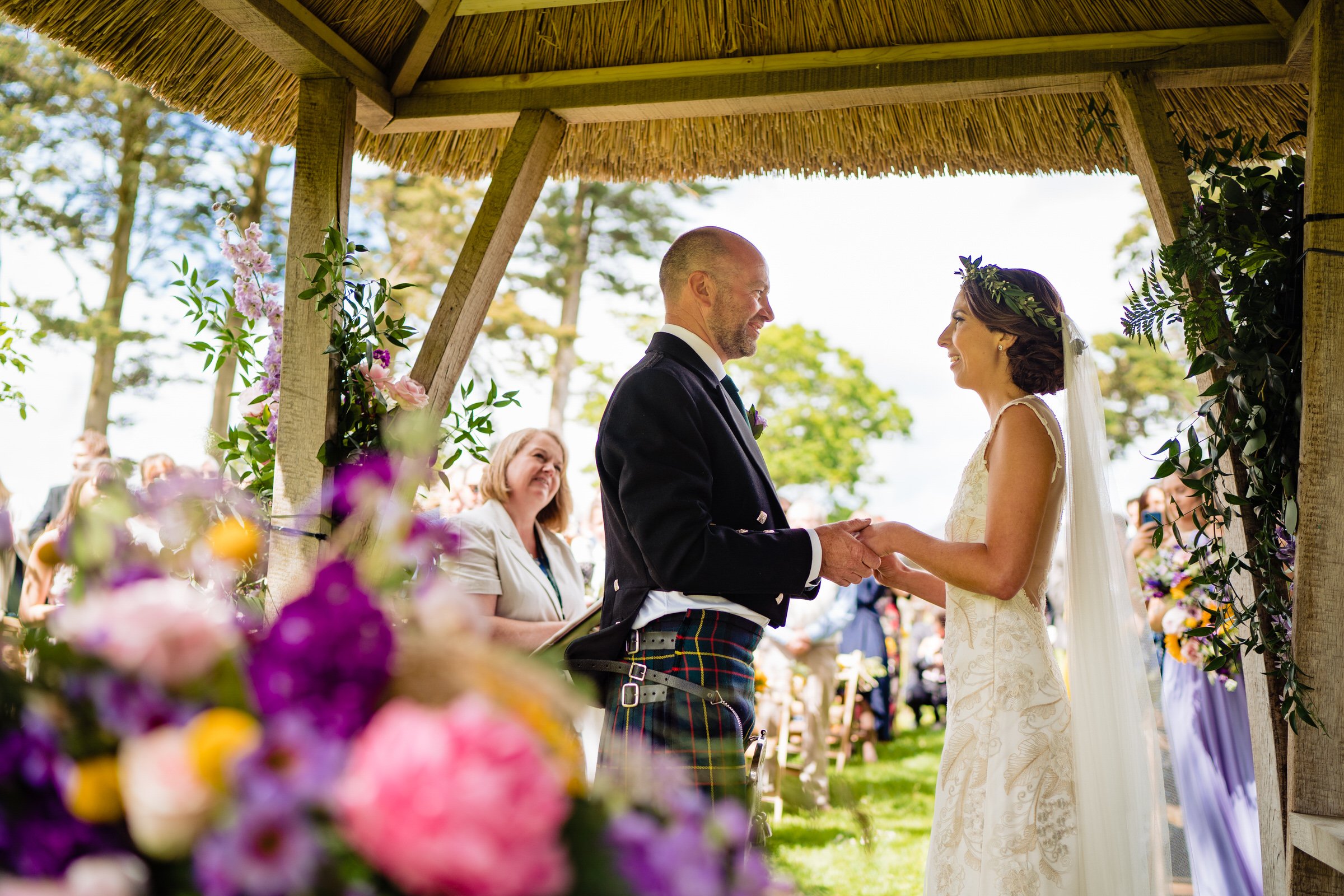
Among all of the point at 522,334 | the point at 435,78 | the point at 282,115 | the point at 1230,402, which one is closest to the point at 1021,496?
the point at 1230,402

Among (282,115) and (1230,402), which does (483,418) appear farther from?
(1230,402)

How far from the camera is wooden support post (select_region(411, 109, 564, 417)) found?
345cm

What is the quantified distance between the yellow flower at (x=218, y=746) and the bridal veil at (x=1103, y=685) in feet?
9.26

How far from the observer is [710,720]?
270 cm

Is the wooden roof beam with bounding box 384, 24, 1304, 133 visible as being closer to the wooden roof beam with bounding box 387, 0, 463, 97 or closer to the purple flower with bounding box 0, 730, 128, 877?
the wooden roof beam with bounding box 387, 0, 463, 97

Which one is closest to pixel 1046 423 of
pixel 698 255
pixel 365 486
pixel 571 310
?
pixel 698 255

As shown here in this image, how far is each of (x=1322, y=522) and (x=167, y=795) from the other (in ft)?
9.29

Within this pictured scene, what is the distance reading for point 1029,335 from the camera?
327cm

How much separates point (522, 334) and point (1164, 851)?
17.7 meters

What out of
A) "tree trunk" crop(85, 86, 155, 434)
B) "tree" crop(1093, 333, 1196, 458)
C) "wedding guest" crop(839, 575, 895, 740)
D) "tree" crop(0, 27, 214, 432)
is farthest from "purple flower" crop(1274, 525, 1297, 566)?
"tree" crop(1093, 333, 1196, 458)

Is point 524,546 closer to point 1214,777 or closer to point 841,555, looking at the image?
point 841,555

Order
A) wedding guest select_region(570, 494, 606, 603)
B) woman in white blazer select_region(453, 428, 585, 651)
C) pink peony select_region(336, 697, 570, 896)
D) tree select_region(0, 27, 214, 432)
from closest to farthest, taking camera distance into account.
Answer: pink peony select_region(336, 697, 570, 896) < woman in white blazer select_region(453, 428, 585, 651) < wedding guest select_region(570, 494, 606, 603) < tree select_region(0, 27, 214, 432)

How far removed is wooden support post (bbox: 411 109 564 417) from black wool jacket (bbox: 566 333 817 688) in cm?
81

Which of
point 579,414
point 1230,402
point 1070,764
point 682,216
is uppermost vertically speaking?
point 682,216
